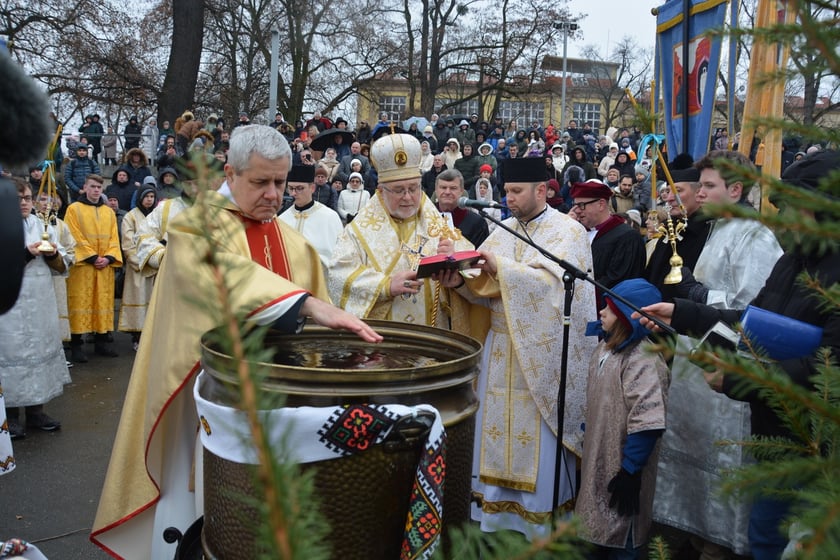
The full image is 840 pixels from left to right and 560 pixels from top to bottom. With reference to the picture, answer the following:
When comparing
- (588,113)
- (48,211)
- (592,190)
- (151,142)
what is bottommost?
(48,211)

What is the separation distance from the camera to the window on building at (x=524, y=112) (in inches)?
1394

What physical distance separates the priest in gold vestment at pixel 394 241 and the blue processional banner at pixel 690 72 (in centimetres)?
198

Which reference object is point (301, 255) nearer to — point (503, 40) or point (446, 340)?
point (446, 340)

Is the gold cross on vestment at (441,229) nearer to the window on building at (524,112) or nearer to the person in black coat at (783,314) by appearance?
the person in black coat at (783,314)

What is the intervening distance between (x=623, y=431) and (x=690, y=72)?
268 cm

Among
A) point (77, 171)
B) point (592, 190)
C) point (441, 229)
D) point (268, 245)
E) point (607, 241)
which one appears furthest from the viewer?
point (77, 171)

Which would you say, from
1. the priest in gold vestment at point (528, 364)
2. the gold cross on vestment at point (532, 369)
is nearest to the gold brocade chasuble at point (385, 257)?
the priest in gold vestment at point (528, 364)

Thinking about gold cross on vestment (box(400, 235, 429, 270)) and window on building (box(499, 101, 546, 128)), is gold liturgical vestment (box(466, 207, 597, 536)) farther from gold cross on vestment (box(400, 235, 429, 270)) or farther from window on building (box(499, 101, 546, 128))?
window on building (box(499, 101, 546, 128))

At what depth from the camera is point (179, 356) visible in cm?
240

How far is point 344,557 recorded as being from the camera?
5.49ft

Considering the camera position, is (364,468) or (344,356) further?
(344,356)

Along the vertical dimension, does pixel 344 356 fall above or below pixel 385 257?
below

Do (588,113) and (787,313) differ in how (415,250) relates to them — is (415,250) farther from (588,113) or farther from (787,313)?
(588,113)

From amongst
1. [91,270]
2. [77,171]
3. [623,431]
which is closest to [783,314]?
[623,431]
